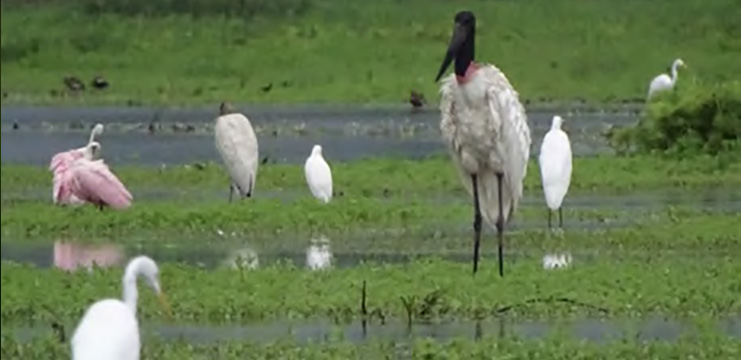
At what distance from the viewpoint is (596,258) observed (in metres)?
15.6

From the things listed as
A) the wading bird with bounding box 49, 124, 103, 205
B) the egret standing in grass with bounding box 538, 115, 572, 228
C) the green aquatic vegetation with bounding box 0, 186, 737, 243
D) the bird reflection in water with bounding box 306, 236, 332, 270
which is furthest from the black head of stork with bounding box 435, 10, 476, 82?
the wading bird with bounding box 49, 124, 103, 205

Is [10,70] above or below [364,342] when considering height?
above

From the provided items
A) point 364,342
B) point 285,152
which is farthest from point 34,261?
point 285,152

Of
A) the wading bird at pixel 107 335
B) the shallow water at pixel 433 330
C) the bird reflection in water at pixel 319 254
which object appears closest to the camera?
the wading bird at pixel 107 335

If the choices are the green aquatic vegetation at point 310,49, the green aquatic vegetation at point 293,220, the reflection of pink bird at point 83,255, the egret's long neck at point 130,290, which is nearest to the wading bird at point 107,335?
the egret's long neck at point 130,290

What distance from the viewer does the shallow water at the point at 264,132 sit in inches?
1156

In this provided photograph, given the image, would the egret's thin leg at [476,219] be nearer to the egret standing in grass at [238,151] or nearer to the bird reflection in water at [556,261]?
the bird reflection in water at [556,261]

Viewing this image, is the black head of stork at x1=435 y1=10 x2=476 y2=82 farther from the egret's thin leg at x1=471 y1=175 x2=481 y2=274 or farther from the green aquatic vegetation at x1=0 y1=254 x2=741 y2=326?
the green aquatic vegetation at x1=0 y1=254 x2=741 y2=326

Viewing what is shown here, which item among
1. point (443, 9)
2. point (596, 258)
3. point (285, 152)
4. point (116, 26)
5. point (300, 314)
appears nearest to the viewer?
point (300, 314)

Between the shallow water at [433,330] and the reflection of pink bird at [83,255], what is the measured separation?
2841mm

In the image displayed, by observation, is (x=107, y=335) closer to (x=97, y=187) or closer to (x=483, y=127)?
(x=483, y=127)

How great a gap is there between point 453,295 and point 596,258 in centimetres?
267

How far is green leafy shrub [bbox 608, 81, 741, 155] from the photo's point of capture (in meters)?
23.7

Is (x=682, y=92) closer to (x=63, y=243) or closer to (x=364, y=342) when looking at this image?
(x=63, y=243)
